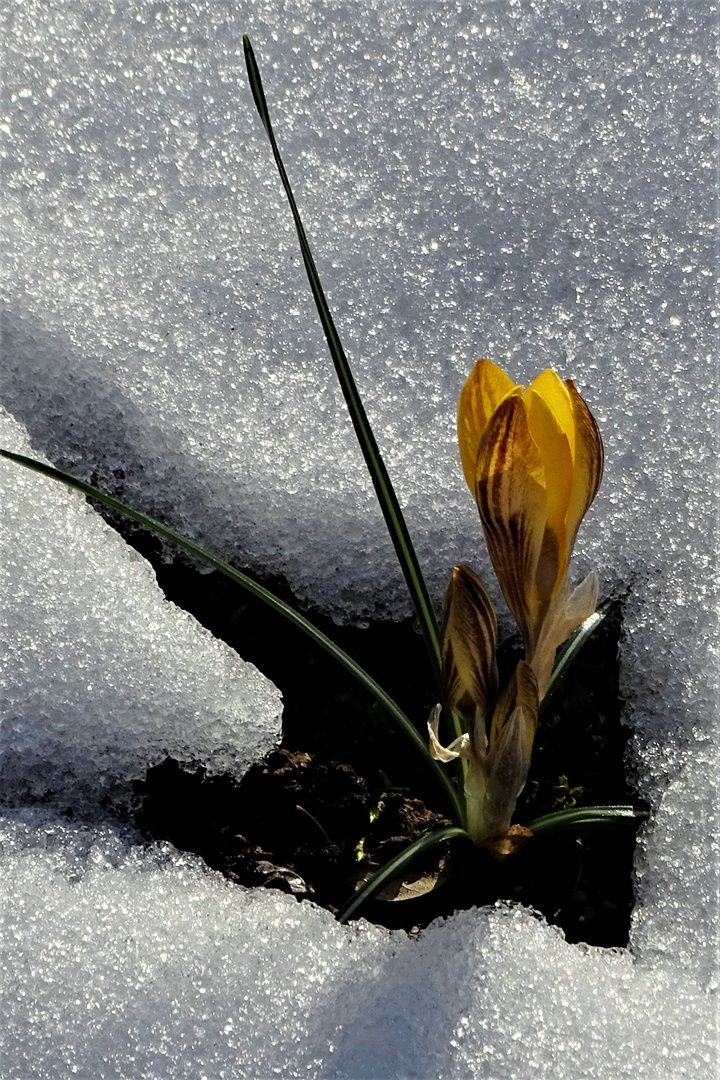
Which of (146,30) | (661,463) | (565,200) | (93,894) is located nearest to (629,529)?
(661,463)

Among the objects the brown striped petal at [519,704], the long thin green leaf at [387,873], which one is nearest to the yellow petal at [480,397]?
the brown striped petal at [519,704]

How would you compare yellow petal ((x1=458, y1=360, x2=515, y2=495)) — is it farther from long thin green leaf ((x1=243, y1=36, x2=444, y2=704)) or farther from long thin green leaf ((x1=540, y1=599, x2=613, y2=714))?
long thin green leaf ((x1=540, y1=599, x2=613, y2=714))

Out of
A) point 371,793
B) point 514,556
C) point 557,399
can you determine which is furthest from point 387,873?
point 557,399

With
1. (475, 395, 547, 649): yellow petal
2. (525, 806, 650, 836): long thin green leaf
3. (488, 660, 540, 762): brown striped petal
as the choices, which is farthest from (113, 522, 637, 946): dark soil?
(475, 395, 547, 649): yellow petal

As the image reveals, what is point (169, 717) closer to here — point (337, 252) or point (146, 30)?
point (337, 252)

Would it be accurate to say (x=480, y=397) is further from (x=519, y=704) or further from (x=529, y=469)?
(x=519, y=704)
